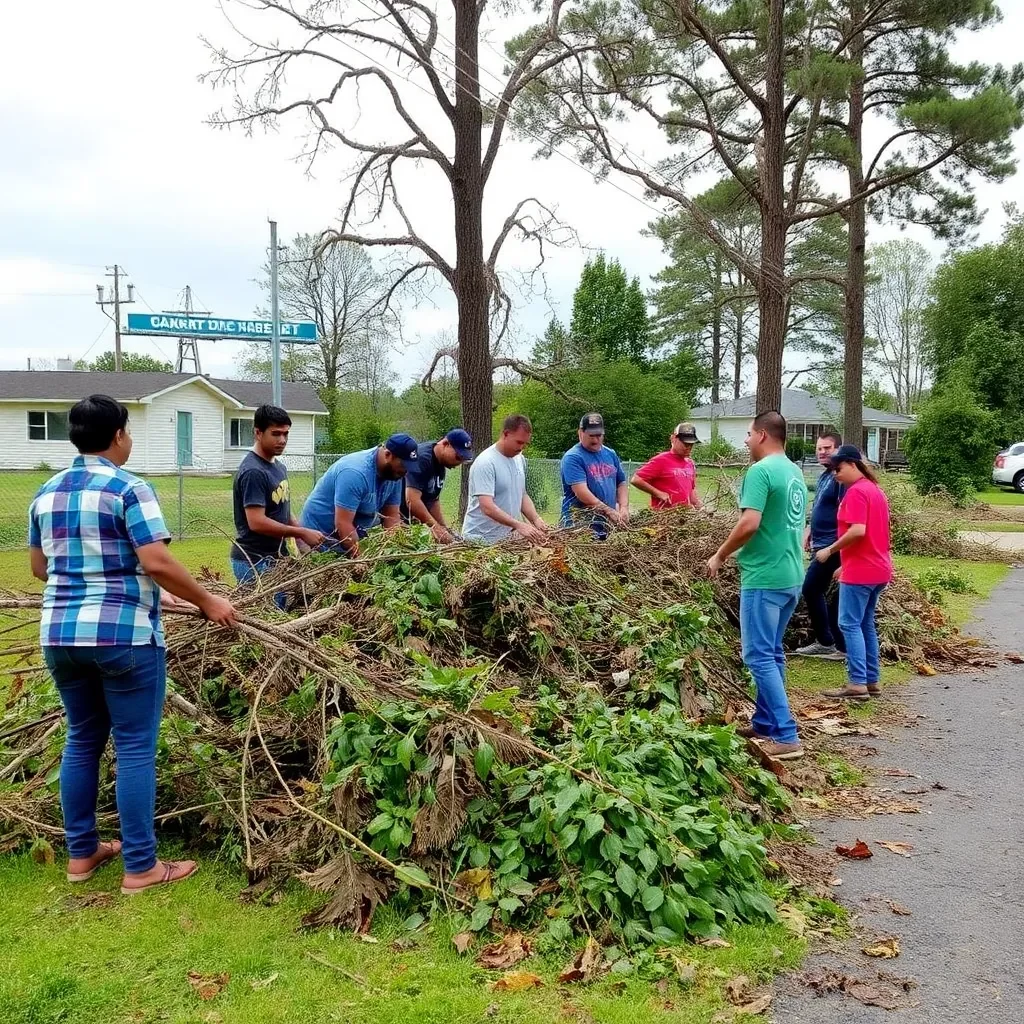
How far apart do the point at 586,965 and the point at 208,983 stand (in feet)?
4.13

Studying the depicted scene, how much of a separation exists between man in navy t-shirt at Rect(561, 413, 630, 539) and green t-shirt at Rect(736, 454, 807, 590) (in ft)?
6.95

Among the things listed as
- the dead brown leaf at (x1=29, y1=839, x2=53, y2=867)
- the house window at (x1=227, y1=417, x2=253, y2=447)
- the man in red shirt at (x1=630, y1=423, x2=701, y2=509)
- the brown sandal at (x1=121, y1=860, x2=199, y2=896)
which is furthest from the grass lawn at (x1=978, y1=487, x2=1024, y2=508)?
the house window at (x1=227, y1=417, x2=253, y2=447)

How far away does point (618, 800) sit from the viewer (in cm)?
330

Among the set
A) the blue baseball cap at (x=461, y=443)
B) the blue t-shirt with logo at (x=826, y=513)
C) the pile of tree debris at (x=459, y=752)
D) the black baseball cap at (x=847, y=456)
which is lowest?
the pile of tree debris at (x=459, y=752)

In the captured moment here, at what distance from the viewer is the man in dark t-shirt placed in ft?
17.9

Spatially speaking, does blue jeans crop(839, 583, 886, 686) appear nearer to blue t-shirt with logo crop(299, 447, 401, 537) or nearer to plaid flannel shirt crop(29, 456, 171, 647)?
blue t-shirt with logo crop(299, 447, 401, 537)

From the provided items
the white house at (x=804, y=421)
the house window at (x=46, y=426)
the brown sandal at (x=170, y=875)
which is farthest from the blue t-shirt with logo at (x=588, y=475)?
the white house at (x=804, y=421)

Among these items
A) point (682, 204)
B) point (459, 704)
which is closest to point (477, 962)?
point (459, 704)

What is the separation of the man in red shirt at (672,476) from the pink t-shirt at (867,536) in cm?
181

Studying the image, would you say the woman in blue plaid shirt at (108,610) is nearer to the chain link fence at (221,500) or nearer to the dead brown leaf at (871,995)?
the dead brown leaf at (871,995)

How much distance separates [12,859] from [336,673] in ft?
5.22

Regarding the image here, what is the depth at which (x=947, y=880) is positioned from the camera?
3.71 metres

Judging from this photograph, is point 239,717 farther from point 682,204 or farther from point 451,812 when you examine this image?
point 682,204

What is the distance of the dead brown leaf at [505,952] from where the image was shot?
298cm
